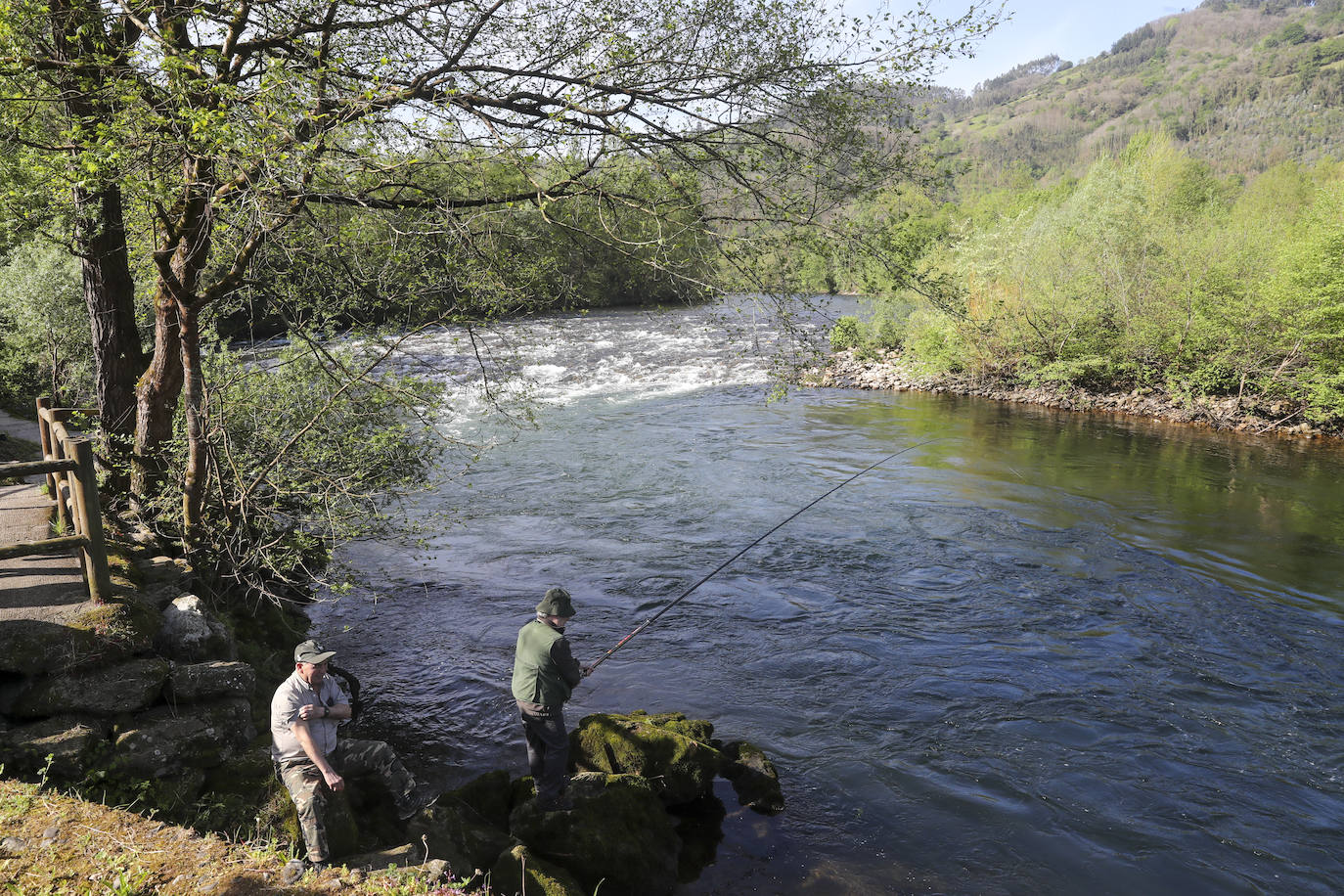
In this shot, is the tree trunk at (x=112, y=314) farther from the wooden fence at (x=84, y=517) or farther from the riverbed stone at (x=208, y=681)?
the riverbed stone at (x=208, y=681)

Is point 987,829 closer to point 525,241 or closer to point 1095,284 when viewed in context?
point 525,241

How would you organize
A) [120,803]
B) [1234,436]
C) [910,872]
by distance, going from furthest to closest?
[1234,436] → [910,872] → [120,803]

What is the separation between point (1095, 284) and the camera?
26.1 meters

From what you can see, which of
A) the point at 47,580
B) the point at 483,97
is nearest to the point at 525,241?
the point at 483,97

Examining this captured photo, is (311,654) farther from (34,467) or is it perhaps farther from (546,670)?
(34,467)

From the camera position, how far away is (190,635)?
6.84m

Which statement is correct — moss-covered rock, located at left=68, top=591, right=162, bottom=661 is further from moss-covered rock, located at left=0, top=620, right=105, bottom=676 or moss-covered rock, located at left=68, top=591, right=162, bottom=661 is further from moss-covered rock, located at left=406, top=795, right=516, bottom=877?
moss-covered rock, located at left=406, top=795, right=516, bottom=877

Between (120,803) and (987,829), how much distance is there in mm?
6500

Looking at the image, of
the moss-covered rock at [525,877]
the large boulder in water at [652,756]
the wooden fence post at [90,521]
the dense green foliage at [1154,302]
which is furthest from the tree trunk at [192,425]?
the dense green foliage at [1154,302]

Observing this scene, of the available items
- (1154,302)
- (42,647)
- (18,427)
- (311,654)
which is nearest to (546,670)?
(311,654)

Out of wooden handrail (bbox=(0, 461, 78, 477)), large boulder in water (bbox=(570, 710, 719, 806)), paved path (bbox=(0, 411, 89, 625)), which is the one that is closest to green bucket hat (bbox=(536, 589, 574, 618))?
large boulder in water (bbox=(570, 710, 719, 806))

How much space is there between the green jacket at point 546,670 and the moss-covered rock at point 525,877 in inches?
48.9

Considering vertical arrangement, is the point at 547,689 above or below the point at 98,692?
below

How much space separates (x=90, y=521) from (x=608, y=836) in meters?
4.67
